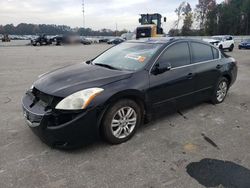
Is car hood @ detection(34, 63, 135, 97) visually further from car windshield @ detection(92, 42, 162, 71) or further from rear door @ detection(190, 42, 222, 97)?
rear door @ detection(190, 42, 222, 97)

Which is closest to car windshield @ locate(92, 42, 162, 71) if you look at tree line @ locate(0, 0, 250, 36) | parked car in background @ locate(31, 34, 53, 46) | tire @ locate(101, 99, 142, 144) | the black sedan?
the black sedan

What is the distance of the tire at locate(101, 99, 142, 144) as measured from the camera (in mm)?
3268

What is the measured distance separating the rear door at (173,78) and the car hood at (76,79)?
533mm

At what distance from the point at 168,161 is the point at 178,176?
1.06 feet

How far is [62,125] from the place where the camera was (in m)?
2.96

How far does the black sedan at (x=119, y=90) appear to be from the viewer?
303 centimetres

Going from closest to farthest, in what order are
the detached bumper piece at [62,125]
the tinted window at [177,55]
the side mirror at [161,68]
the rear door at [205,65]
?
the detached bumper piece at [62,125]
the side mirror at [161,68]
the tinted window at [177,55]
the rear door at [205,65]

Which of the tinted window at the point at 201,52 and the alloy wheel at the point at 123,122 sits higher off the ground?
the tinted window at the point at 201,52

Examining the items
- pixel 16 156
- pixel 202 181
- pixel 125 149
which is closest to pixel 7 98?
pixel 16 156

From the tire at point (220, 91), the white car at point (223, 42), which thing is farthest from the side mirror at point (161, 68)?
the white car at point (223, 42)

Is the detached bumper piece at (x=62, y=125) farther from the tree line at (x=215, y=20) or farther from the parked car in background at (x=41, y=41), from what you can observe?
the tree line at (x=215, y=20)

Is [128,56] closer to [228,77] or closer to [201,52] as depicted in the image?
[201,52]

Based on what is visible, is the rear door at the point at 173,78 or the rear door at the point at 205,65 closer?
the rear door at the point at 173,78

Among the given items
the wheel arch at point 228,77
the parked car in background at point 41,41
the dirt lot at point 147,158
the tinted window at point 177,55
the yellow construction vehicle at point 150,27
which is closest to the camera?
the dirt lot at point 147,158
